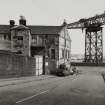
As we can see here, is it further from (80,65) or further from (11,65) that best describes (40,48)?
(80,65)

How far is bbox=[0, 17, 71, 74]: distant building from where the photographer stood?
146 feet

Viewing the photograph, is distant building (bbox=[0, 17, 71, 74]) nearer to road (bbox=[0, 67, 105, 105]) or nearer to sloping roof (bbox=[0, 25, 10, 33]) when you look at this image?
sloping roof (bbox=[0, 25, 10, 33])

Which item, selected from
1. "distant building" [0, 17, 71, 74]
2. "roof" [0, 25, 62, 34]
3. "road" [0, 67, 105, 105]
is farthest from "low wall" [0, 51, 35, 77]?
"roof" [0, 25, 62, 34]

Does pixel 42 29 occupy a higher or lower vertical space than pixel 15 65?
higher

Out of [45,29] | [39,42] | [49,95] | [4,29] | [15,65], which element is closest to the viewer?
[49,95]

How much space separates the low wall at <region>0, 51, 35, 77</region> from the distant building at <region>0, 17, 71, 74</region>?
8.77ft

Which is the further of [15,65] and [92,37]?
[92,37]

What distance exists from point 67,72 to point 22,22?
51.6 ft

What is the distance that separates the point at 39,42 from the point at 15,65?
19022 millimetres

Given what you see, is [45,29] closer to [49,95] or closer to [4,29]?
[4,29]

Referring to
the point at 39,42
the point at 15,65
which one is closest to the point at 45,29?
the point at 39,42

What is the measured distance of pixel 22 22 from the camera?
50062mm

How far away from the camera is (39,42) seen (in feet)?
163

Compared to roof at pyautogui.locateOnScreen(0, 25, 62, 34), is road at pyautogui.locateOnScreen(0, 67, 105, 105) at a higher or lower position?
lower
